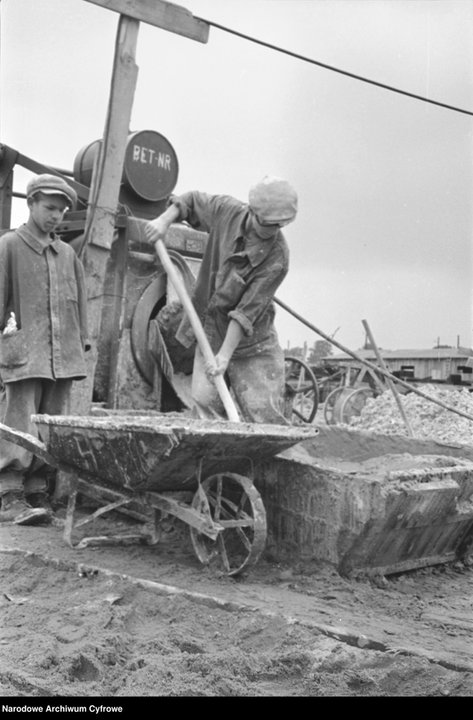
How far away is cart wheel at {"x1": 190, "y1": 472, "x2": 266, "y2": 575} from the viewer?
3.78m

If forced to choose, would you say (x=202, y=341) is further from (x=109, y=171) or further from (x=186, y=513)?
(x=109, y=171)

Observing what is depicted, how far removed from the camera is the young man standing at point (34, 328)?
4.82m

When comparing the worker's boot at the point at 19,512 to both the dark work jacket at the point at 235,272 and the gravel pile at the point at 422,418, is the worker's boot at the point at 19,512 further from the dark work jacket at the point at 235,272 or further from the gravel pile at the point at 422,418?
the gravel pile at the point at 422,418

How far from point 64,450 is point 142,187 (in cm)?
324

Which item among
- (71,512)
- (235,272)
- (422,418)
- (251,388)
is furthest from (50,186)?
(422,418)

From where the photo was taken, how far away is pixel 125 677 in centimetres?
276

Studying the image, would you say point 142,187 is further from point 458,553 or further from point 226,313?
point 458,553

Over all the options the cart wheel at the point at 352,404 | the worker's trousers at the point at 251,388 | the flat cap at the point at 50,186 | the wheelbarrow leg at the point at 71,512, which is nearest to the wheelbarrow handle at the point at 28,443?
the wheelbarrow leg at the point at 71,512

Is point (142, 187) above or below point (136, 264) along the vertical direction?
above

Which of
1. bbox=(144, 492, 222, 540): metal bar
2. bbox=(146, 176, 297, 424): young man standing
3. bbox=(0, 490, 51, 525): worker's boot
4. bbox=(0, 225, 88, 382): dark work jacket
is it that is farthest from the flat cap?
bbox=(144, 492, 222, 540): metal bar

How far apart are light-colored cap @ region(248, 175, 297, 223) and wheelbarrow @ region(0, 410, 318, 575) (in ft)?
3.80

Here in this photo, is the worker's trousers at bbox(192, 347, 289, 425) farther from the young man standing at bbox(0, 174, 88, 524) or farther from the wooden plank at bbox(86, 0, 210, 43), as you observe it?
the wooden plank at bbox(86, 0, 210, 43)

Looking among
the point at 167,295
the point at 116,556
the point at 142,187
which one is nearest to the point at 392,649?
the point at 116,556

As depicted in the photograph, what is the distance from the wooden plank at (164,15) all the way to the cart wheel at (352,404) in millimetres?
8508
